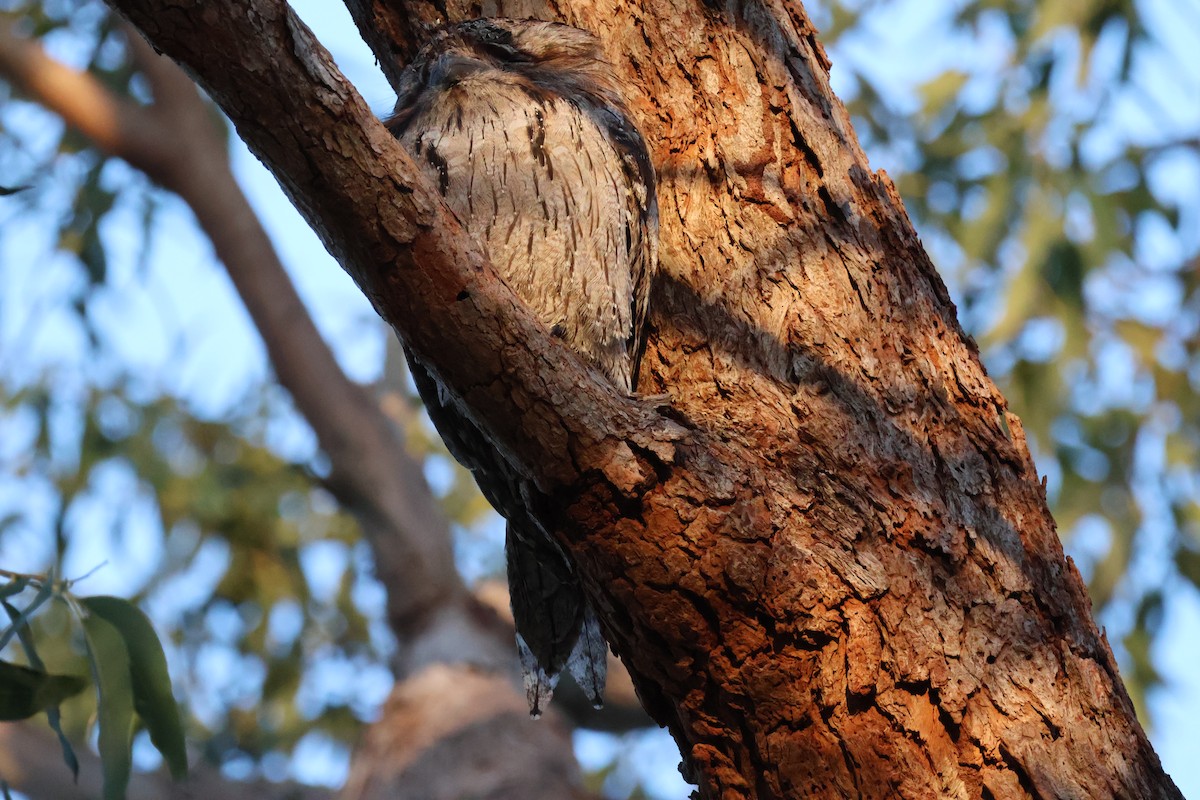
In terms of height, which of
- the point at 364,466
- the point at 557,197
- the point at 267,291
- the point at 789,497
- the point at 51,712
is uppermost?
the point at 267,291

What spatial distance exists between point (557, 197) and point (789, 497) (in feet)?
2.31

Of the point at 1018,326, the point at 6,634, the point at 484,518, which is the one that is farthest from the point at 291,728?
the point at 6,634

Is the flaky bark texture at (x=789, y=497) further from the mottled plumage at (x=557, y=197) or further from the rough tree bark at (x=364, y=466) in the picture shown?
the rough tree bark at (x=364, y=466)

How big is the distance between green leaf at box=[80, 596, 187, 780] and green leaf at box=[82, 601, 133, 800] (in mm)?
16

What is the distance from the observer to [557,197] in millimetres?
1919

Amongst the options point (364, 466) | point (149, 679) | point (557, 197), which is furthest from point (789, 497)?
point (364, 466)

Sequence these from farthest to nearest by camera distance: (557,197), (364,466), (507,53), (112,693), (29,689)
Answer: (364,466) < (507,53) < (557,197) < (112,693) < (29,689)

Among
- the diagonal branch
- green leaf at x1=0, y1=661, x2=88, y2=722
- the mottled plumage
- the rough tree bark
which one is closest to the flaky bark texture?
the mottled plumage

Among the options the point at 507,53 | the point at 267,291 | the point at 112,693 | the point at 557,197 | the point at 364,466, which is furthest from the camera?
the point at 364,466

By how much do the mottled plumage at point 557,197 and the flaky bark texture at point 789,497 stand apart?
0.27m

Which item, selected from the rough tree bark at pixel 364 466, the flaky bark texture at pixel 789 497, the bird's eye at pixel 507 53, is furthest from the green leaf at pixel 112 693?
the rough tree bark at pixel 364 466

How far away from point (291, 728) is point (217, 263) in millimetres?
2172

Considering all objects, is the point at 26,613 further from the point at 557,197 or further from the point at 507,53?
the point at 507,53

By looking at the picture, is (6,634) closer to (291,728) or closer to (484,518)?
(291,728)
